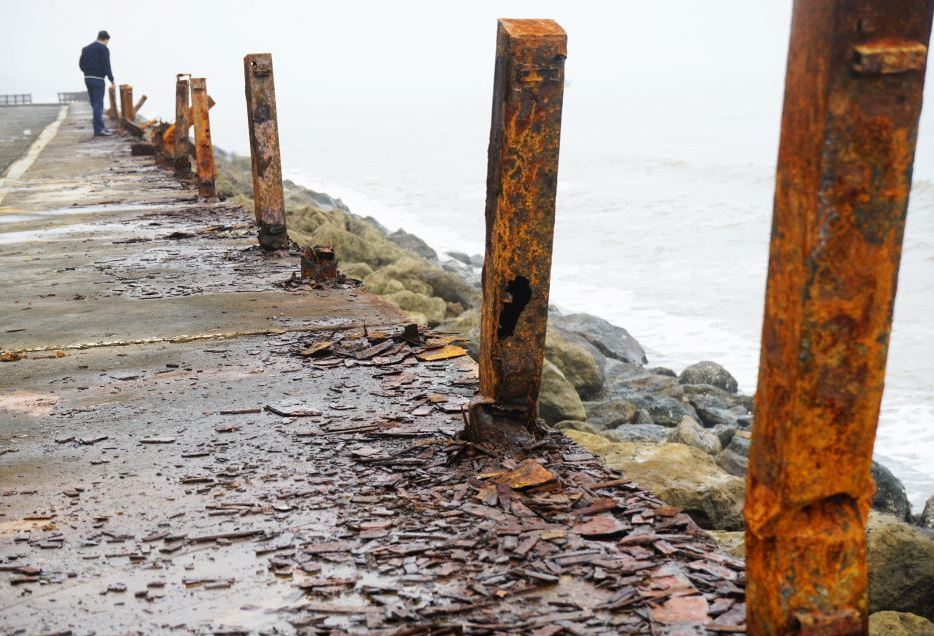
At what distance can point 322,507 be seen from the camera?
348cm

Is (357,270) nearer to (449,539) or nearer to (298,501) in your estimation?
(298,501)

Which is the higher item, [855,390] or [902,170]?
[902,170]

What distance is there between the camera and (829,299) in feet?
7.02

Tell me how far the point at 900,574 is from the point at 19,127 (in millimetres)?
28820

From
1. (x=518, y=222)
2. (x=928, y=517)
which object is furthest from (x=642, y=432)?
(x=518, y=222)

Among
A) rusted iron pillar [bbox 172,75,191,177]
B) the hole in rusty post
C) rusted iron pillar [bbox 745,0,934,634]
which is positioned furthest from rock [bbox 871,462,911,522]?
rusted iron pillar [bbox 172,75,191,177]

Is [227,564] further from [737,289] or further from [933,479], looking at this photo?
[737,289]

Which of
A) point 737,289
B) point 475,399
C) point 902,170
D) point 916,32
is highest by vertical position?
point 916,32

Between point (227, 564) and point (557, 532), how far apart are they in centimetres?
107

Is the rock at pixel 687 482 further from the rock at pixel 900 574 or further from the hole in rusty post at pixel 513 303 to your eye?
the hole in rusty post at pixel 513 303

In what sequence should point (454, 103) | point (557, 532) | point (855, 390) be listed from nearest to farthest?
point (855, 390) < point (557, 532) < point (454, 103)

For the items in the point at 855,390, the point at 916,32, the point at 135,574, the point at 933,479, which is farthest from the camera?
the point at 933,479

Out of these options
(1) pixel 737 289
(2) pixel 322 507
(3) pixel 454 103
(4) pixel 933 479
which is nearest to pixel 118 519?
(2) pixel 322 507

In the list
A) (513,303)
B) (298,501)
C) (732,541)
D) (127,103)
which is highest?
(127,103)
